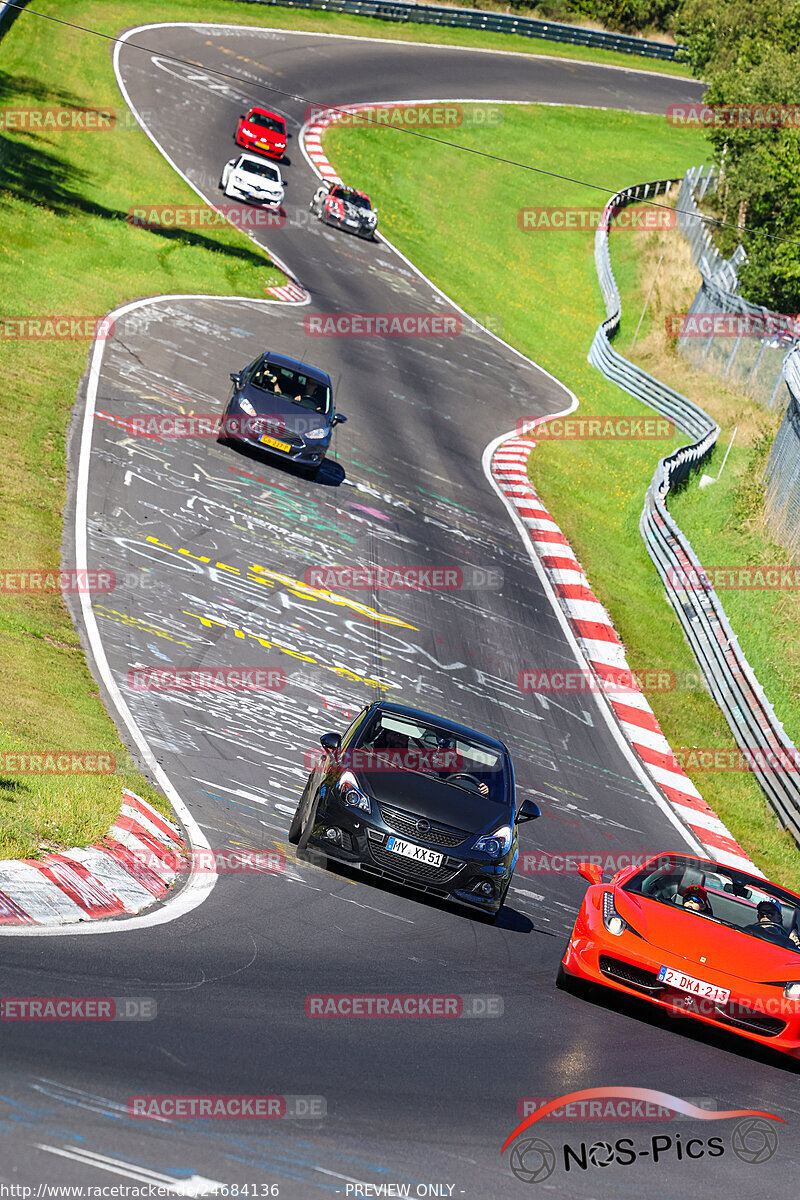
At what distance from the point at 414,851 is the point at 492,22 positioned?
226 feet

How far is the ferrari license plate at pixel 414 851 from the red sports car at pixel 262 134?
130 feet

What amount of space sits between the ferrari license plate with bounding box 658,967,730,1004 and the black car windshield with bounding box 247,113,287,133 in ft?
138

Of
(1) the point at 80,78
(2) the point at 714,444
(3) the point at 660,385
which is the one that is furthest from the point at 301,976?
(1) the point at 80,78

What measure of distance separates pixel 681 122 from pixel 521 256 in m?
26.2

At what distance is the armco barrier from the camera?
18.6m

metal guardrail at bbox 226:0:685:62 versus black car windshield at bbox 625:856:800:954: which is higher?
metal guardrail at bbox 226:0:685:62

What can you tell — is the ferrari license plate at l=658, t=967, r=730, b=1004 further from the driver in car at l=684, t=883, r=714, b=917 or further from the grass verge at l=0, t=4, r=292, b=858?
the grass verge at l=0, t=4, r=292, b=858

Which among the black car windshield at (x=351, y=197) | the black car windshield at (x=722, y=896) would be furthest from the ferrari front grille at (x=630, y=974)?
the black car windshield at (x=351, y=197)

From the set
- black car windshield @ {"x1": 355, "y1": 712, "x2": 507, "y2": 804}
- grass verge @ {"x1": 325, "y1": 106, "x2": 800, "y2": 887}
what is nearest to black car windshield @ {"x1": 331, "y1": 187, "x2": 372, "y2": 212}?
grass verge @ {"x1": 325, "y1": 106, "x2": 800, "y2": 887}

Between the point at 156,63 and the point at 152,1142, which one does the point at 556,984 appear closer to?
the point at 152,1142

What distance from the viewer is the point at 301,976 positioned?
9.00 meters

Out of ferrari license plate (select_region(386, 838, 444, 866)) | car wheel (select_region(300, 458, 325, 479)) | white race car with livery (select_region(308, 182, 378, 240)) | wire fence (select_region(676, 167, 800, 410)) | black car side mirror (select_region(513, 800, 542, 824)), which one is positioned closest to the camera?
ferrari license plate (select_region(386, 838, 444, 866))

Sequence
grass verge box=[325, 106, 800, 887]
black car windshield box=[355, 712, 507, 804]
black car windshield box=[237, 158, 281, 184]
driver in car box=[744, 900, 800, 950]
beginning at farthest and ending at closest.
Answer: black car windshield box=[237, 158, 281, 184] → grass verge box=[325, 106, 800, 887] → black car windshield box=[355, 712, 507, 804] → driver in car box=[744, 900, 800, 950]

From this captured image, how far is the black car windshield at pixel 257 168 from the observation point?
41.9 metres
